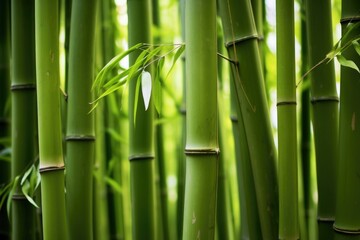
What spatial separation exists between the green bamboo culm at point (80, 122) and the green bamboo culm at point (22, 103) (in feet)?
0.53

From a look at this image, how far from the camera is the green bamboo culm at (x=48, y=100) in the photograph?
0.72 metres

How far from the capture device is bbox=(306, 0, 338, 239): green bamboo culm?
2.74 feet

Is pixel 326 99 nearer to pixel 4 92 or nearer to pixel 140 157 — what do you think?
pixel 140 157

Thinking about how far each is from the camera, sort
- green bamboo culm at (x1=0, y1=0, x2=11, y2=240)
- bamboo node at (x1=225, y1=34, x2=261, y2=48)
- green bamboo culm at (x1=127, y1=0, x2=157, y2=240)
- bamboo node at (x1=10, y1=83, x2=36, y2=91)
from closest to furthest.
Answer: bamboo node at (x1=225, y1=34, x2=261, y2=48) < green bamboo culm at (x1=127, y1=0, x2=157, y2=240) < bamboo node at (x1=10, y1=83, x2=36, y2=91) < green bamboo culm at (x1=0, y1=0, x2=11, y2=240)

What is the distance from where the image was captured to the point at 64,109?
3.42ft

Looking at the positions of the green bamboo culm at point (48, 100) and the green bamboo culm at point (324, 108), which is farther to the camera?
the green bamboo culm at point (324, 108)

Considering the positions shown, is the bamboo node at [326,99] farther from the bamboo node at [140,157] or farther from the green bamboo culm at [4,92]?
the green bamboo culm at [4,92]

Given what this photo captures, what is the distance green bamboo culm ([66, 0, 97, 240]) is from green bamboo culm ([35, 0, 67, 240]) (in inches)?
2.9

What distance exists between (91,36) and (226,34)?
225 mm

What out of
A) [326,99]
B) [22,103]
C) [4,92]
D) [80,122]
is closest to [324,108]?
[326,99]

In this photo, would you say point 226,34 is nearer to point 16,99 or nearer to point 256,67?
point 256,67

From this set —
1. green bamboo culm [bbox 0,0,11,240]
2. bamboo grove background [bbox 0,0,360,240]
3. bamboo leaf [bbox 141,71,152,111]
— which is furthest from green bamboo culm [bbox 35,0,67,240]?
green bamboo culm [bbox 0,0,11,240]

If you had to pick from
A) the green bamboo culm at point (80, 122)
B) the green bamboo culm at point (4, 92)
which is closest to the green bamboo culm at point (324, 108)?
the green bamboo culm at point (80, 122)

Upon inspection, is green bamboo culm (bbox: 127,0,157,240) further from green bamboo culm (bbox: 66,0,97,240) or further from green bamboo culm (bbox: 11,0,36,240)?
green bamboo culm (bbox: 11,0,36,240)
